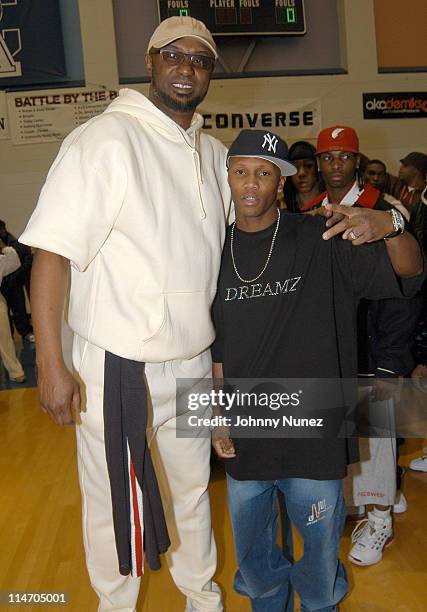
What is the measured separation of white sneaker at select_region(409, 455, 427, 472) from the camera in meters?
3.42

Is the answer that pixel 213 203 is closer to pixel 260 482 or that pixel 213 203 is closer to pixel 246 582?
pixel 260 482

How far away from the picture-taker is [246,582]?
1.91 m

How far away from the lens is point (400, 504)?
297cm

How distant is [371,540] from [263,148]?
5.47ft

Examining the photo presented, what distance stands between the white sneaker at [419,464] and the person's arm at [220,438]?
186cm

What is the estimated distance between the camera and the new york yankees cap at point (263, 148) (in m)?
1.76

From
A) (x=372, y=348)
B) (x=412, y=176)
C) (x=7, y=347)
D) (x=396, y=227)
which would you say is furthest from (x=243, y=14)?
(x=396, y=227)

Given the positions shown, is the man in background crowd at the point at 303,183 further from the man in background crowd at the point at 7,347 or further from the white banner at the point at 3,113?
the white banner at the point at 3,113

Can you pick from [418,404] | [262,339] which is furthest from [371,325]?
[418,404]

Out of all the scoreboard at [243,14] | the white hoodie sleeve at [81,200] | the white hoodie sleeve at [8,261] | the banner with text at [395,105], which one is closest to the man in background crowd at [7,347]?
the white hoodie sleeve at [8,261]

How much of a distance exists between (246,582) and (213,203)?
1.12 metres

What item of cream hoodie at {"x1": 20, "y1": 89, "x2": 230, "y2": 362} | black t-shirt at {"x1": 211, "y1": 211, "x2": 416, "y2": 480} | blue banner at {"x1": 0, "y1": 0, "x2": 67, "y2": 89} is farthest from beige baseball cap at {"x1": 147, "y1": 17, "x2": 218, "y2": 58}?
blue banner at {"x1": 0, "y1": 0, "x2": 67, "y2": 89}

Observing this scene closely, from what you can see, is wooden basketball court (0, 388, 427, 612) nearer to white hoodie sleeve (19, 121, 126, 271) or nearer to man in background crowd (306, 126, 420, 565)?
man in background crowd (306, 126, 420, 565)

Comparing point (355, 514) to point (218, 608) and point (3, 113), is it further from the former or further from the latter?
point (3, 113)
